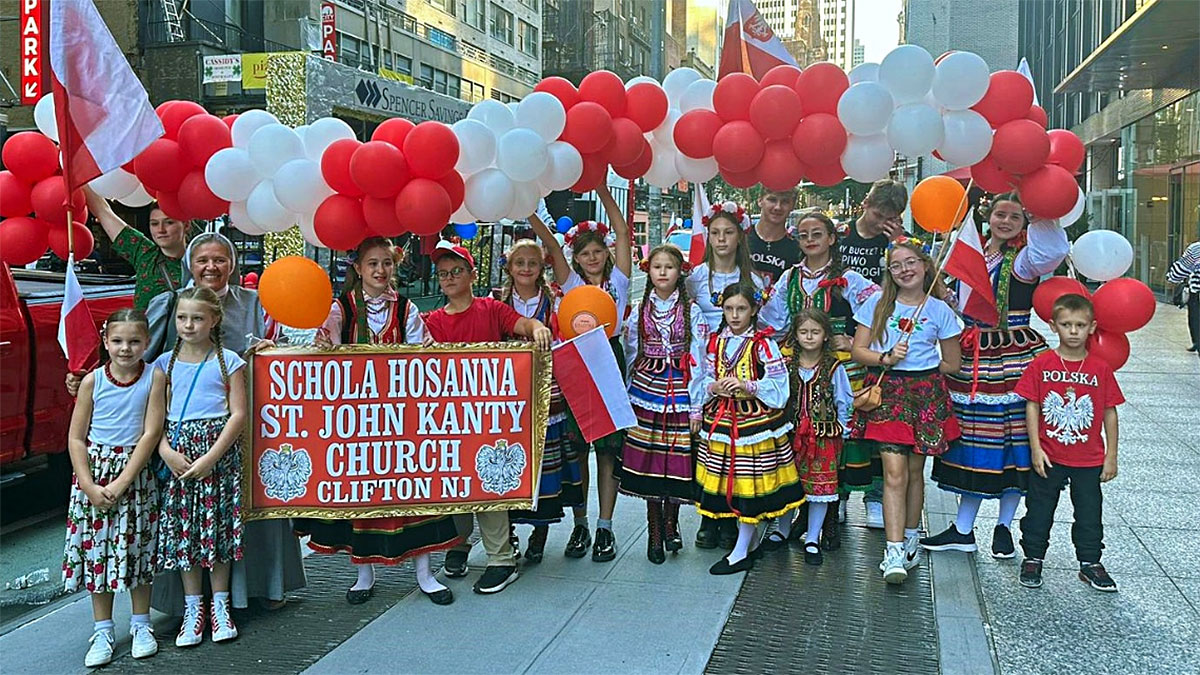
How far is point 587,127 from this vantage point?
450 cm

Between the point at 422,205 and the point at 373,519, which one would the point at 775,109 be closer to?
the point at 422,205

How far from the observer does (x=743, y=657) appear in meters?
3.89

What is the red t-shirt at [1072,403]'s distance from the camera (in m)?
4.54

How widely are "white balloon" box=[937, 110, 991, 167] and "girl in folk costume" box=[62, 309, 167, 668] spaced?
143 inches

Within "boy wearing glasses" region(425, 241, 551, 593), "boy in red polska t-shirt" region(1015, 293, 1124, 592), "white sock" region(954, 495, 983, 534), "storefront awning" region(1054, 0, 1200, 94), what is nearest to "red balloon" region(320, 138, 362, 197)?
"boy wearing glasses" region(425, 241, 551, 593)

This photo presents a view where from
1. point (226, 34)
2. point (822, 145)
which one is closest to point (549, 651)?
point (822, 145)

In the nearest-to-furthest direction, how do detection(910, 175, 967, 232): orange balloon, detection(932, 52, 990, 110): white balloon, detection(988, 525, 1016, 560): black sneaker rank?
1. detection(932, 52, 990, 110): white balloon
2. detection(988, 525, 1016, 560): black sneaker
3. detection(910, 175, 967, 232): orange balloon

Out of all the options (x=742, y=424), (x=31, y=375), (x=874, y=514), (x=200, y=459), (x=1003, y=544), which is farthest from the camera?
(x=31, y=375)

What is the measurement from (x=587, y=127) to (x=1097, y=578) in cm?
319

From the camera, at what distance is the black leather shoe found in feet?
16.7

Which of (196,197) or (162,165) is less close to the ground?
(162,165)

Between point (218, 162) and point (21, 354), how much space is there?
254 cm

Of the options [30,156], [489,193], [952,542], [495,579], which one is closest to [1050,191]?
[952,542]

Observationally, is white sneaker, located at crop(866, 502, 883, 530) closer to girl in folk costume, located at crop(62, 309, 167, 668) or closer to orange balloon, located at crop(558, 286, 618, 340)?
orange balloon, located at crop(558, 286, 618, 340)
